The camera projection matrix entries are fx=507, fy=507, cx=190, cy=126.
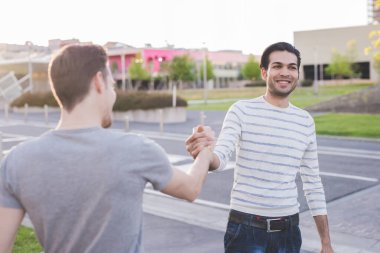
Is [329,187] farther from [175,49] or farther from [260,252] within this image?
[175,49]

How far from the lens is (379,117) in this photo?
21.5 metres

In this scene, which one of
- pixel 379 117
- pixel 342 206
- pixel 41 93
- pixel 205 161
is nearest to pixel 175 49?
pixel 41 93

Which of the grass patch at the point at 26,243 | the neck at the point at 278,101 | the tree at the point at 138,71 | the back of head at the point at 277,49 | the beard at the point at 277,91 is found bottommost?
the grass patch at the point at 26,243

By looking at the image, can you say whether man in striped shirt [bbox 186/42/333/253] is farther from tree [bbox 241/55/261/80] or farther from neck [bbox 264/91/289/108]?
tree [bbox 241/55/261/80]

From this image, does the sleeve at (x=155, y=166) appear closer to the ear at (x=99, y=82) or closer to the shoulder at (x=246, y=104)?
the ear at (x=99, y=82)

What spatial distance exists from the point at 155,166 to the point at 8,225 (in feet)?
1.86

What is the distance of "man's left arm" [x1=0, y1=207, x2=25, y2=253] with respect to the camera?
1.79 metres

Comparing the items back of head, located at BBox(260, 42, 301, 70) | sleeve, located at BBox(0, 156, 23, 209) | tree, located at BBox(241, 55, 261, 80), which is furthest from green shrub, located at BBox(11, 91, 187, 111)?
tree, located at BBox(241, 55, 261, 80)

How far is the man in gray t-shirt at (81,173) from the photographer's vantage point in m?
1.74

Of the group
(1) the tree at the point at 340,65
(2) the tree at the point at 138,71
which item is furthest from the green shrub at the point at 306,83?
(2) the tree at the point at 138,71

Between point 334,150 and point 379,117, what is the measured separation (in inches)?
350

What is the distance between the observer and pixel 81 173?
1.73m

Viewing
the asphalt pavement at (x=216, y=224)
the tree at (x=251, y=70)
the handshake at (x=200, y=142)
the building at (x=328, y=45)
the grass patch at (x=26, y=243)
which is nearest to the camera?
the handshake at (x=200, y=142)

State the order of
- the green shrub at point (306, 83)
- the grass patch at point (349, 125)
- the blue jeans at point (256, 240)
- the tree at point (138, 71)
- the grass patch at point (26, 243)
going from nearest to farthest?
the blue jeans at point (256, 240)
the grass patch at point (26, 243)
the grass patch at point (349, 125)
the tree at point (138, 71)
the green shrub at point (306, 83)
